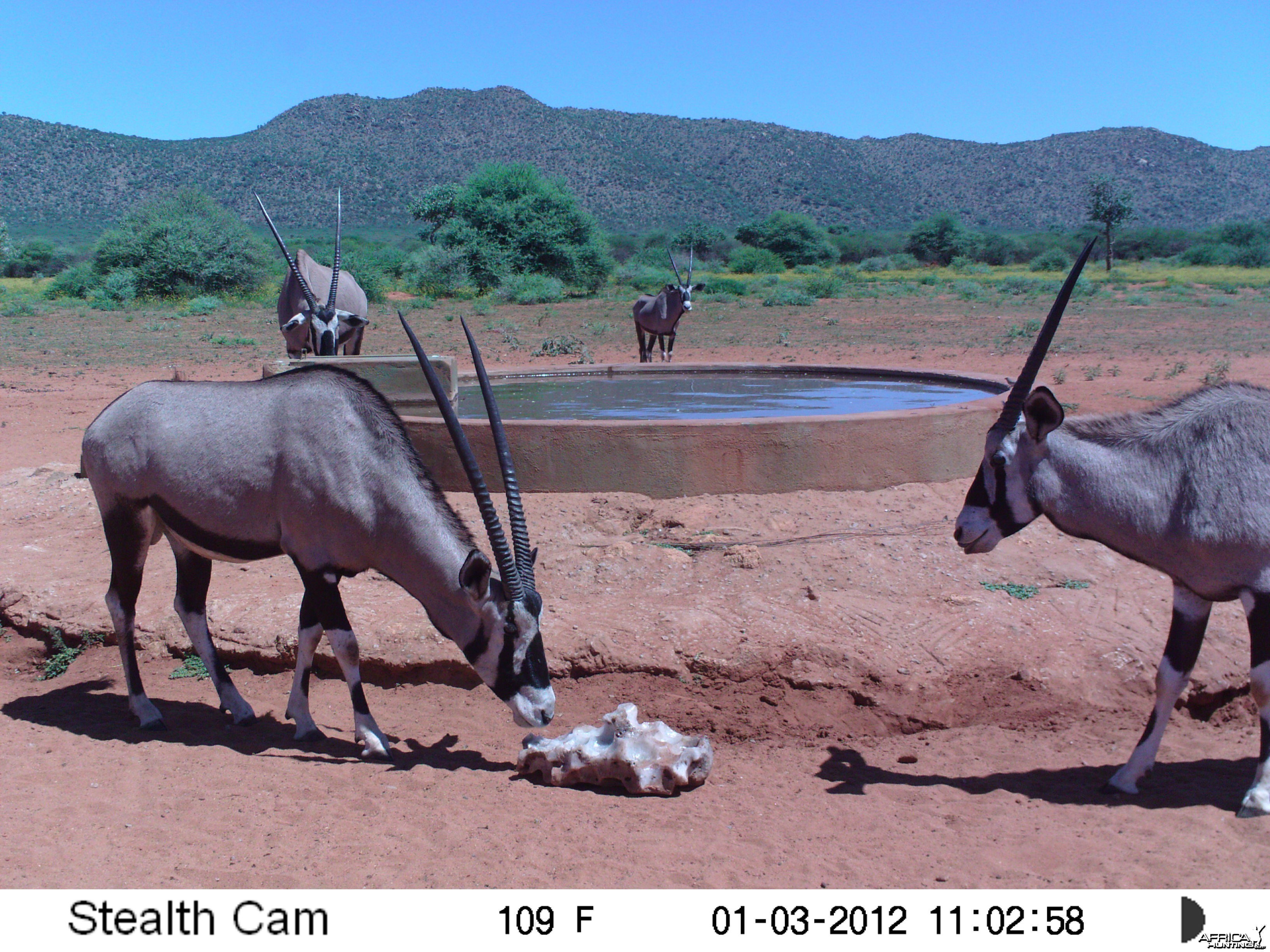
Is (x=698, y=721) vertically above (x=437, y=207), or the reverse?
(x=437, y=207)

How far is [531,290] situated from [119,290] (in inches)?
486

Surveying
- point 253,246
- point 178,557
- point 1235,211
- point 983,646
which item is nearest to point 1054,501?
point 983,646

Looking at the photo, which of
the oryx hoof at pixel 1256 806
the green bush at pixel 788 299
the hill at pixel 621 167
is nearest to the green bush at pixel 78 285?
the green bush at pixel 788 299

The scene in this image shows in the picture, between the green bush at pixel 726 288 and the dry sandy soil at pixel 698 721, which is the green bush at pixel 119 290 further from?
the dry sandy soil at pixel 698 721

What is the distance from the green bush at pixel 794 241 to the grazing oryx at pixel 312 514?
5277 centimetres

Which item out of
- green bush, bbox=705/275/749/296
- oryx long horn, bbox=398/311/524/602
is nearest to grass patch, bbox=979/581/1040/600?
oryx long horn, bbox=398/311/524/602

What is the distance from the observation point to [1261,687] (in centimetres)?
381

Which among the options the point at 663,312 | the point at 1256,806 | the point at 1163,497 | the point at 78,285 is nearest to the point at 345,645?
the point at 1163,497

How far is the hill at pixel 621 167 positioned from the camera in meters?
80.4

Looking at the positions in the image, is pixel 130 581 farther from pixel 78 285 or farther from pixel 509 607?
pixel 78 285

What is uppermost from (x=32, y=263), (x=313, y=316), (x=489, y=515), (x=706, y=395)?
(x=32, y=263)

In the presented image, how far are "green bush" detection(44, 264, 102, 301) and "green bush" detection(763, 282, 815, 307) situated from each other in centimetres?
2167

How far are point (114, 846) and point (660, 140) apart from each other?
96.0 metres

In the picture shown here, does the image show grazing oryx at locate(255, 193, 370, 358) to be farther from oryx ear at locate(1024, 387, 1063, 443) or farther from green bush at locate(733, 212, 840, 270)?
green bush at locate(733, 212, 840, 270)
